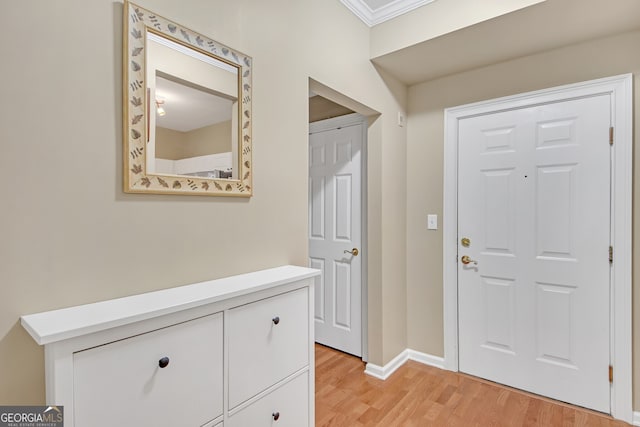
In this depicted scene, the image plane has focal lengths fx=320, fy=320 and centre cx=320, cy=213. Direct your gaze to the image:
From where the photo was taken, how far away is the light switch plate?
102 inches

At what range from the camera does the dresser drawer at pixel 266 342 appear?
116cm

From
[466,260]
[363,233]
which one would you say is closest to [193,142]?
[363,233]

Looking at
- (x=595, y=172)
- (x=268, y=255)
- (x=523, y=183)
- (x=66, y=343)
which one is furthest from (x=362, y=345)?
(x=66, y=343)

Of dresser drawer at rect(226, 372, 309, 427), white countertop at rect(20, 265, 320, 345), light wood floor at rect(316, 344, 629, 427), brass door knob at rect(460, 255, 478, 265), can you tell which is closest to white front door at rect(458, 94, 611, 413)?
brass door knob at rect(460, 255, 478, 265)

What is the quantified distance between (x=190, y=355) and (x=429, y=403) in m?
1.76

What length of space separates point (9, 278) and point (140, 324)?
355mm

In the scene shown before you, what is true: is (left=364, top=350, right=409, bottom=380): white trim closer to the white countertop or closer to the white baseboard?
the white baseboard

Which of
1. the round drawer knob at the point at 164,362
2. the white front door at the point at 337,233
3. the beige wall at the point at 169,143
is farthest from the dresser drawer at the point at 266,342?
the white front door at the point at 337,233

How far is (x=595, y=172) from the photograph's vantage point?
201 cm

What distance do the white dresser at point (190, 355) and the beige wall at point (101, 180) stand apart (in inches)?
3.4

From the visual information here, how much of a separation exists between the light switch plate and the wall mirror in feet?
5.57

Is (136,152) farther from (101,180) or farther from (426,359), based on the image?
(426,359)

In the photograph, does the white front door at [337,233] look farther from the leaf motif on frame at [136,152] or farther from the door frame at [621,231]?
the leaf motif on frame at [136,152]

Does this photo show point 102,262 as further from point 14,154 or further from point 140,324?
point 14,154
